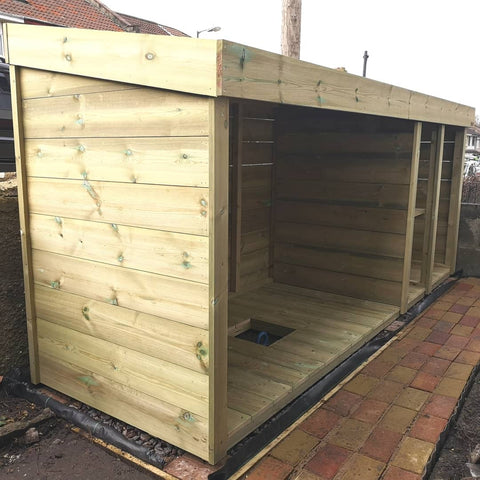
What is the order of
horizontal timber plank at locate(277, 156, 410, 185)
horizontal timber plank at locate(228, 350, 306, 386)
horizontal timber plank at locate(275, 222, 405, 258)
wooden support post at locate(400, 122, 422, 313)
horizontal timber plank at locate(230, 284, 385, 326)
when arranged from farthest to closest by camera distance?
horizontal timber plank at locate(275, 222, 405, 258) → horizontal timber plank at locate(277, 156, 410, 185) → wooden support post at locate(400, 122, 422, 313) → horizontal timber plank at locate(230, 284, 385, 326) → horizontal timber plank at locate(228, 350, 306, 386)

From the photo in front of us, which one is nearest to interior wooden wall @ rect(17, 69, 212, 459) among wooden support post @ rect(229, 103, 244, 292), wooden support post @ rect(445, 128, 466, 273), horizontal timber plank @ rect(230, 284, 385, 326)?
horizontal timber plank @ rect(230, 284, 385, 326)

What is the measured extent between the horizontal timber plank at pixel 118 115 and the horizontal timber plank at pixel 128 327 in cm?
82

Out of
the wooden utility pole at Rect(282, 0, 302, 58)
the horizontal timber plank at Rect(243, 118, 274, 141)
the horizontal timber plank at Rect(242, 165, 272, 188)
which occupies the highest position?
the wooden utility pole at Rect(282, 0, 302, 58)

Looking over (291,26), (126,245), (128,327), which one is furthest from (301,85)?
(291,26)

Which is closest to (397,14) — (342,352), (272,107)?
(272,107)

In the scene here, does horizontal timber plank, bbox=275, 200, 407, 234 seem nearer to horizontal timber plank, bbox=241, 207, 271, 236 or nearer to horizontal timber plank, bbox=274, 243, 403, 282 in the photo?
horizontal timber plank, bbox=241, 207, 271, 236

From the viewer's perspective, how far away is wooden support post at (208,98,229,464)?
1.83 meters

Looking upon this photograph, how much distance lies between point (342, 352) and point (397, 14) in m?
27.6

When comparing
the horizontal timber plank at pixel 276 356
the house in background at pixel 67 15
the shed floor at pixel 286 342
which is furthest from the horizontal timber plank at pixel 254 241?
the house in background at pixel 67 15

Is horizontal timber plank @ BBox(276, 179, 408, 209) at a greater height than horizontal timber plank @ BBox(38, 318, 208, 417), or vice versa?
horizontal timber plank @ BBox(276, 179, 408, 209)

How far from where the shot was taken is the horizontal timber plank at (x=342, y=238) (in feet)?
12.9

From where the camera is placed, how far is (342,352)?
3.17 metres

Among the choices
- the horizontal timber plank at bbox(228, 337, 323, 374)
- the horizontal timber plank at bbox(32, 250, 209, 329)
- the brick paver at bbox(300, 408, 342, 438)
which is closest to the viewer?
the horizontal timber plank at bbox(32, 250, 209, 329)

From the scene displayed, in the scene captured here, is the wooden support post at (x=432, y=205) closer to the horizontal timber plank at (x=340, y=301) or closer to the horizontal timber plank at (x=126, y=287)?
the horizontal timber plank at (x=340, y=301)
